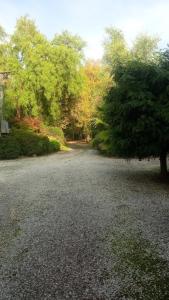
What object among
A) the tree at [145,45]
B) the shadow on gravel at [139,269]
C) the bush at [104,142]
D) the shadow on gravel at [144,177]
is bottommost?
the shadow on gravel at [139,269]

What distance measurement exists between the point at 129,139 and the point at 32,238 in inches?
217

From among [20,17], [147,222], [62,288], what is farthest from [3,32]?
[62,288]

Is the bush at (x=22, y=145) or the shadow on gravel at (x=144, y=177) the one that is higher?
the bush at (x=22, y=145)

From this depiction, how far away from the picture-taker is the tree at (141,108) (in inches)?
397

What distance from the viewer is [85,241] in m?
5.86

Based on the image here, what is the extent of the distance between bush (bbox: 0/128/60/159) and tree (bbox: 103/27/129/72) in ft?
37.6

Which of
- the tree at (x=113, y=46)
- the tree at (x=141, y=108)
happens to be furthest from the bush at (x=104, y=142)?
the tree at (x=113, y=46)

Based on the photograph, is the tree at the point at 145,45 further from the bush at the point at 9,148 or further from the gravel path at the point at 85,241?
the gravel path at the point at 85,241

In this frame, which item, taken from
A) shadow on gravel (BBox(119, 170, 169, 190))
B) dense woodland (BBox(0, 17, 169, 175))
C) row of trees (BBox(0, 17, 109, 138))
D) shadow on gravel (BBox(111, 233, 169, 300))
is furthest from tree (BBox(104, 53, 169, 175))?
row of trees (BBox(0, 17, 109, 138))

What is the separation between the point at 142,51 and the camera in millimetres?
31281

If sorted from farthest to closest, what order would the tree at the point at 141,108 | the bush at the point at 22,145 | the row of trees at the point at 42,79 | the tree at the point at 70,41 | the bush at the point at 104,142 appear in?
the tree at the point at 70,41, the row of trees at the point at 42,79, the bush at the point at 22,145, the bush at the point at 104,142, the tree at the point at 141,108

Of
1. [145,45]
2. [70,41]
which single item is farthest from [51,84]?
[145,45]

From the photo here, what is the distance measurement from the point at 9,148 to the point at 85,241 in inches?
659

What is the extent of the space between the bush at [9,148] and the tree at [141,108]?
1201 cm
